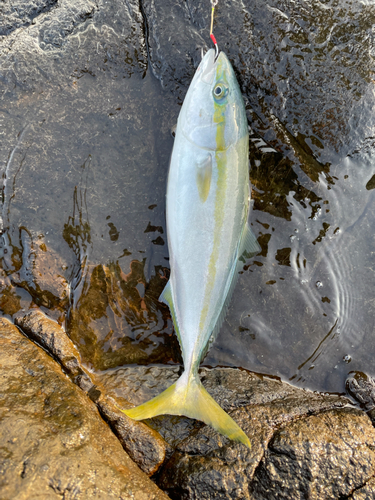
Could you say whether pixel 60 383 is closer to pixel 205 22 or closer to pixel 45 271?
pixel 45 271

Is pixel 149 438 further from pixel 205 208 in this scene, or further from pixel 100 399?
pixel 205 208

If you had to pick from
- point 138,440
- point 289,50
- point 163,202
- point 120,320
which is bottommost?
point 138,440

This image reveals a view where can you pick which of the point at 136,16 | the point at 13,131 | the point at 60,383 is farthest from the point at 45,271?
the point at 136,16

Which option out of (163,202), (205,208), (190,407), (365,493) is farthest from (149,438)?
(163,202)

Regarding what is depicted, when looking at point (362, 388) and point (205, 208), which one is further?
point (362, 388)

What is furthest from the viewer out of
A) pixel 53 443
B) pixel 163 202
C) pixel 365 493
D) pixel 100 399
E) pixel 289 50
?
pixel 163 202

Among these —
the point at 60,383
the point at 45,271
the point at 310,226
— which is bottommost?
the point at 60,383
